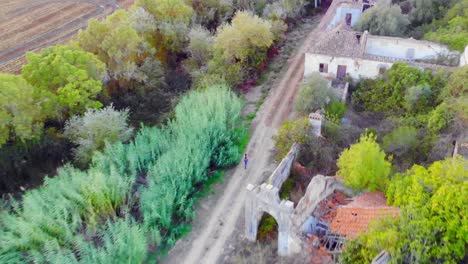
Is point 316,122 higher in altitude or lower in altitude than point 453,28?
lower

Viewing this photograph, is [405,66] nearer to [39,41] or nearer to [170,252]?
[170,252]

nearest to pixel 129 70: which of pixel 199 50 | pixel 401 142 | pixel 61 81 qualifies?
pixel 61 81

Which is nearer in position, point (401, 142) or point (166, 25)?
point (401, 142)

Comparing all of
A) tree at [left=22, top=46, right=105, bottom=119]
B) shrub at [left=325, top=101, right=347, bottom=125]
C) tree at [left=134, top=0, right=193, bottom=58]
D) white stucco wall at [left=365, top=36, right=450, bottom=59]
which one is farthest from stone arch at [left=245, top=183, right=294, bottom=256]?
tree at [left=134, top=0, right=193, bottom=58]

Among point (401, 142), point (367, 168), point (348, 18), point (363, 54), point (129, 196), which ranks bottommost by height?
point (129, 196)

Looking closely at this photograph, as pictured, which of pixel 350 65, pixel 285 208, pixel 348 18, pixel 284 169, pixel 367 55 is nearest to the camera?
pixel 285 208

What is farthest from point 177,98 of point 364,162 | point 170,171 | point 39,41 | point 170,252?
point 39,41

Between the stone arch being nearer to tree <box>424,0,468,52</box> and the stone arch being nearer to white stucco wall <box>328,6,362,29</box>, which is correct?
tree <box>424,0,468,52</box>

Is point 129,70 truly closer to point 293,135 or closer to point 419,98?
point 293,135
